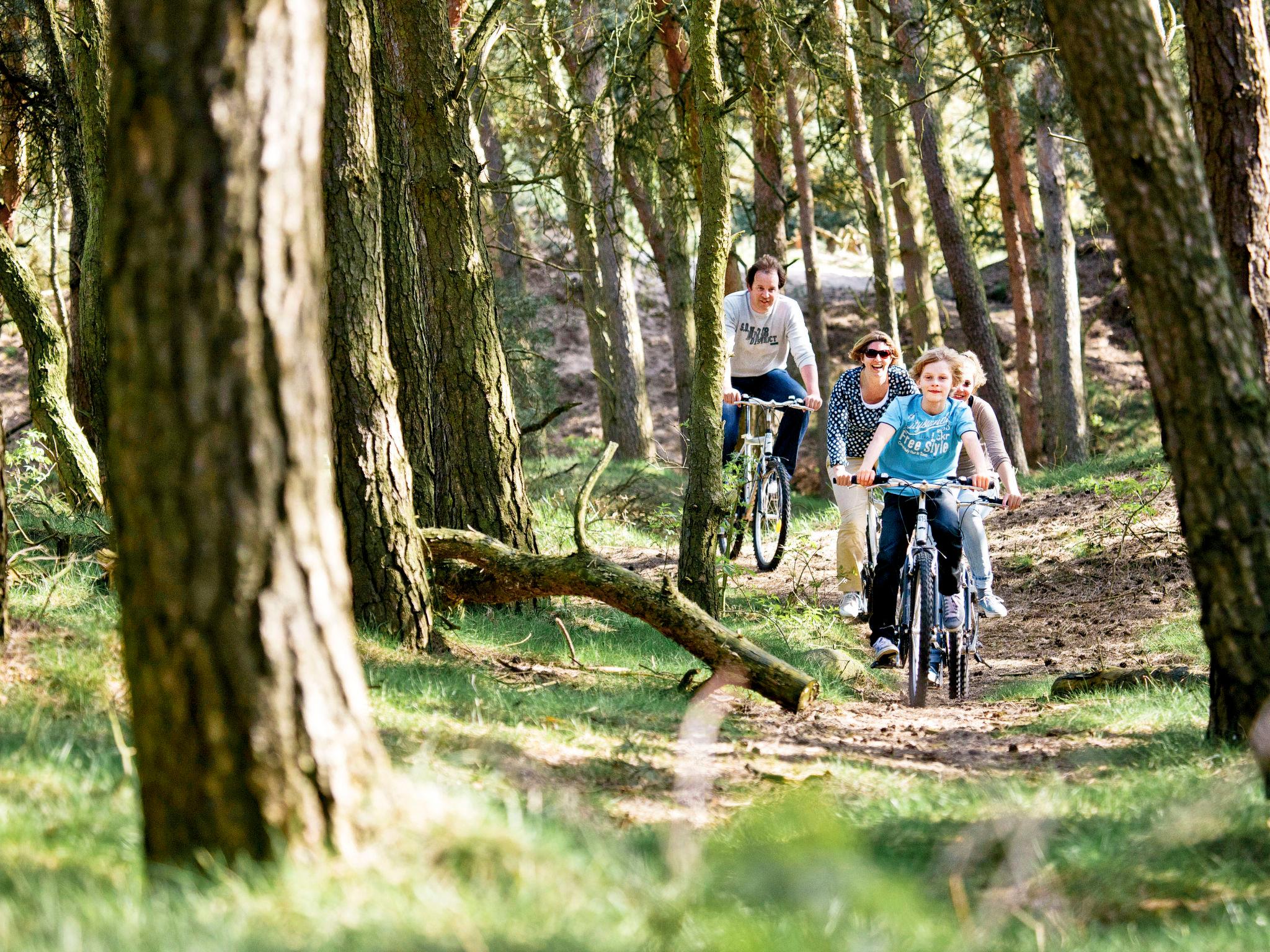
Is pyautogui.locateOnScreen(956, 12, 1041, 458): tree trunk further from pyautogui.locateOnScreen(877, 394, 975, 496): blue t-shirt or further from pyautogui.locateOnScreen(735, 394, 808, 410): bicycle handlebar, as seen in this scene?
pyautogui.locateOnScreen(877, 394, 975, 496): blue t-shirt

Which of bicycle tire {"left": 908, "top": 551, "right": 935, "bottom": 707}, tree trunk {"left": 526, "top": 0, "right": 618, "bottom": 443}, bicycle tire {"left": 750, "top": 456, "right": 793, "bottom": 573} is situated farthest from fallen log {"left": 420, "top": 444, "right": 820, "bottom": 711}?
tree trunk {"left": 526, "top": 0, "right": 618, "bottom": 443}

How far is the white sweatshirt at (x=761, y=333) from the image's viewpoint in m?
10.5

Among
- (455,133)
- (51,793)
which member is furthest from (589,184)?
(51,793)

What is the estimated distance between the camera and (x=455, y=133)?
8.23m

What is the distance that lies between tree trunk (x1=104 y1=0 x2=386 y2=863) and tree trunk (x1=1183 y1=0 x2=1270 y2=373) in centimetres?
440

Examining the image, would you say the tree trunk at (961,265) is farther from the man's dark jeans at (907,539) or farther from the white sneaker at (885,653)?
the man's dark jeans at (907,539)

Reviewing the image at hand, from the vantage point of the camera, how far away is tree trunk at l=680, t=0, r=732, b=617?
27.6 feet

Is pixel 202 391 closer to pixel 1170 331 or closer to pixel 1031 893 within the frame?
pixel 1031 893

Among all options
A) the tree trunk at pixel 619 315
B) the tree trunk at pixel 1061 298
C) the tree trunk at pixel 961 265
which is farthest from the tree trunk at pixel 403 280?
the tree trunk at pixel 1061 298

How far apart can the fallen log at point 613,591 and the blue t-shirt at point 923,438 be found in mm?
1570

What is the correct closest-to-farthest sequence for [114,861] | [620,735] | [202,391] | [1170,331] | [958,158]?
[202,391]
[114,861]
[1170,331]
[620,735]
[958,158]

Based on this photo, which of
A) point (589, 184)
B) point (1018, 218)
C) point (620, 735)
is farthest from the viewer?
point (1018, 218)

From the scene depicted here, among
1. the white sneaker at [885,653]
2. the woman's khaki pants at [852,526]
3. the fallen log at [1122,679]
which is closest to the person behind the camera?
the fallen log at [1122,679]

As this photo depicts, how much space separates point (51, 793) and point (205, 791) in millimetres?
1210
